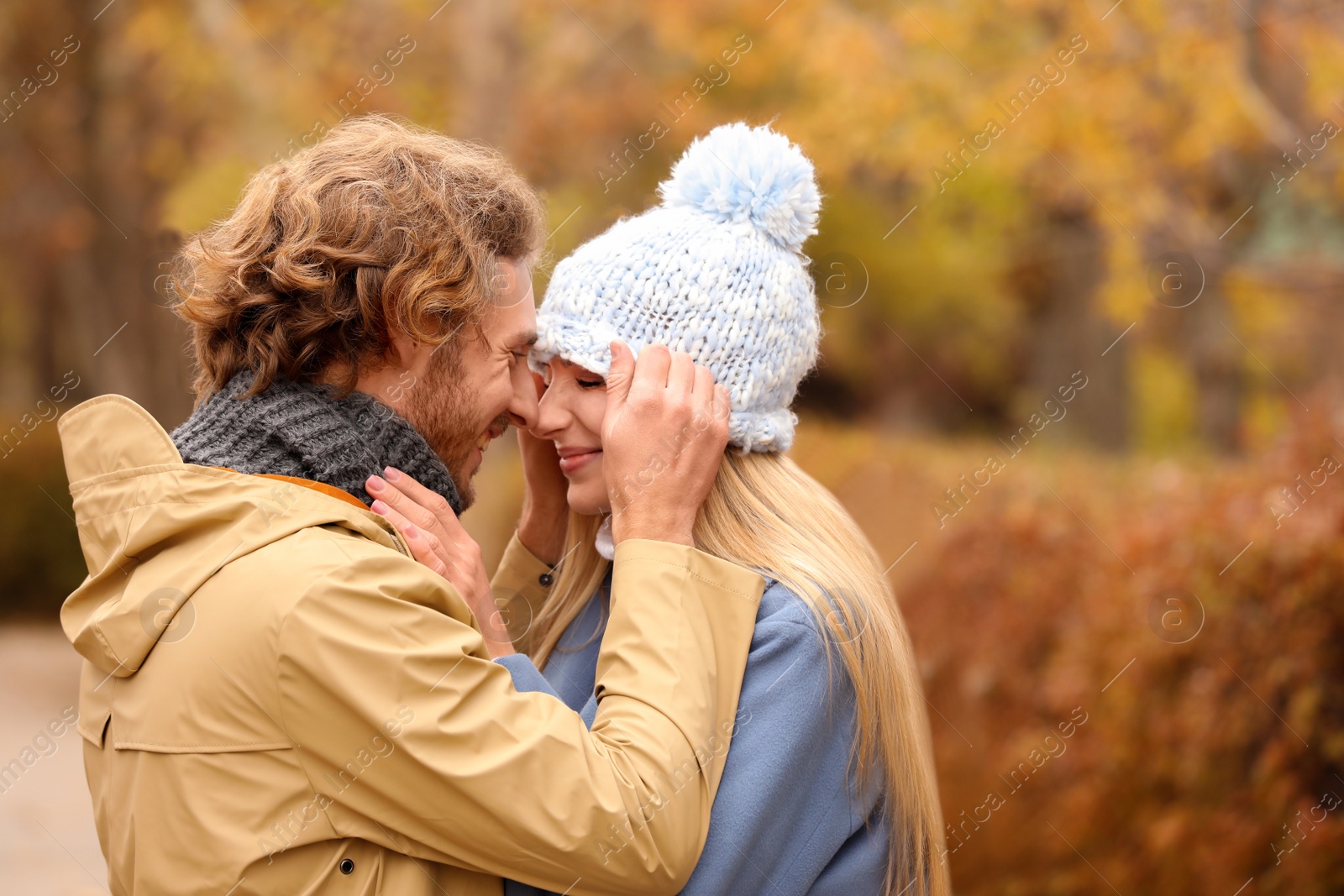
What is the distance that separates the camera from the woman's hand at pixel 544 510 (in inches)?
113

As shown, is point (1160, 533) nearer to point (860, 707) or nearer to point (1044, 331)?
point (860, 707)

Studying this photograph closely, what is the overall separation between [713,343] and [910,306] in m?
12.9

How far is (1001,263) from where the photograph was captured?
44.9 ft

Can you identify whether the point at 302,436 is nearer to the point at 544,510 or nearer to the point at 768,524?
the point at 768,524

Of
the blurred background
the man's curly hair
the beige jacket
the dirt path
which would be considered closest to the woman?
the beige jacket

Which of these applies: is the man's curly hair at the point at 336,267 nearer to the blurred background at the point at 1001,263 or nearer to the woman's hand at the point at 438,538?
the woman's hand at the point at 438,538

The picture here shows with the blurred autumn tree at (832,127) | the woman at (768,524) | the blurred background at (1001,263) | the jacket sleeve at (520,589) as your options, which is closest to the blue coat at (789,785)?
the woman at (768,524)

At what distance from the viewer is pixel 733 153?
2383 millimetres

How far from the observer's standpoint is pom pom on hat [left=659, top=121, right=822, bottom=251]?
7.77 ft

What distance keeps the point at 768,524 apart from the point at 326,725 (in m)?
1.00

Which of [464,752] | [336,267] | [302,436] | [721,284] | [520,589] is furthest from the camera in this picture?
[520,589]

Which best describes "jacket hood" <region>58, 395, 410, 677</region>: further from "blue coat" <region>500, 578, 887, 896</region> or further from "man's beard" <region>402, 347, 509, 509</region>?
"blue coat" <region>500, 578, 887, 896</region>

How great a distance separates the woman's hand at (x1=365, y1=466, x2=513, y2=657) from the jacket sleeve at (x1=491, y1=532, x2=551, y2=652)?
2.32 feet

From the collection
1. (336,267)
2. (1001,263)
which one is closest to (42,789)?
(336,267)
